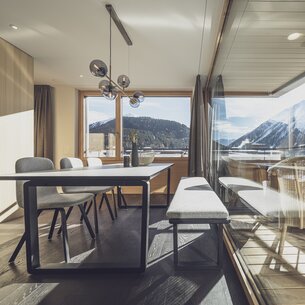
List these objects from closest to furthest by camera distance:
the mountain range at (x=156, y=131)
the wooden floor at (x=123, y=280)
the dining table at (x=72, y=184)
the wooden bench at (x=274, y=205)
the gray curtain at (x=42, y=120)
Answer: the wooden bench at (x=274, y=205)
the wooden floor at (x=123, y=280)
the dining table at (x=72, y=184)
the gray curtain at (x=42, y=120)
the mountain range at (x=156, y=131)

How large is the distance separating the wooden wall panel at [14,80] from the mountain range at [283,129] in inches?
126

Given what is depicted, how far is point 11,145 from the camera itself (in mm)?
3541

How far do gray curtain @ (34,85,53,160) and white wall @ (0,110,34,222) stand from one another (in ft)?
5.07

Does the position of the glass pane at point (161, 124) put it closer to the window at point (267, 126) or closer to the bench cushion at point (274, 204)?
the window at point (267, 126)

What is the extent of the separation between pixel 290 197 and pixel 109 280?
1.31 metres

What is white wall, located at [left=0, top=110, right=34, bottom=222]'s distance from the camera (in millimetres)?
3381

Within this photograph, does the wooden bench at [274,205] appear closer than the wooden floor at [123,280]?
Yes

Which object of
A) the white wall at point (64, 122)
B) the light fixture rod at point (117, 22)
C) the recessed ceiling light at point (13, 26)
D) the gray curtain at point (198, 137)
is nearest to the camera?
the light fixture rod at point (117, 22)

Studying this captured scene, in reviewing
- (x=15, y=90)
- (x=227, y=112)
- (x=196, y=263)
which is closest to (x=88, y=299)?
(x=196, y=263)

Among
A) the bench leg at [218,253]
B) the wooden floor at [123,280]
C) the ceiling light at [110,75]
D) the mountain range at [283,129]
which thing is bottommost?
the wooden floor at [123,280]

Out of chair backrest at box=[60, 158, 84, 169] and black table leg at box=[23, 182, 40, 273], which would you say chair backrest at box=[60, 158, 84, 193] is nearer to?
chair backrest at box=[60, 158, 84, 169]

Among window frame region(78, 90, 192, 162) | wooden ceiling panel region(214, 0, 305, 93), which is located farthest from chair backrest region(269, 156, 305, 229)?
window frame region(78, 90, 192, 162)

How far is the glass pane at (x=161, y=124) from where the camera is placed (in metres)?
5.80

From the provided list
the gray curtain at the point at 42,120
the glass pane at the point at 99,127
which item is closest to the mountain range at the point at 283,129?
the glass pane at the point at 99,127
